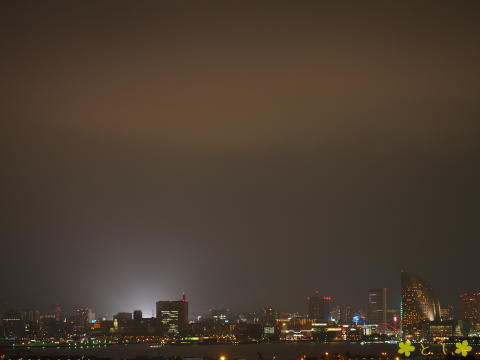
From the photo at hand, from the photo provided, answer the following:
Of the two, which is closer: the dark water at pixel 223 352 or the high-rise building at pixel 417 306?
the dark water at pixel 223 352

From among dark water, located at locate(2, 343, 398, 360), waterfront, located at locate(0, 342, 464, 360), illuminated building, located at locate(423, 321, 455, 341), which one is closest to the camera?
waterfront, located at locate(0, 342, 464, 360)

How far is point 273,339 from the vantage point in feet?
290

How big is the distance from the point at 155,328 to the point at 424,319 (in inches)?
1522

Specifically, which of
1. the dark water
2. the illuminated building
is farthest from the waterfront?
the illuminated building

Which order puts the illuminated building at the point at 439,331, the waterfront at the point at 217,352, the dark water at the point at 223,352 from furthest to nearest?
the illuminated building at the point at 439,331, the dark water at the point at 223,352, the waterfront at the point at 217,352

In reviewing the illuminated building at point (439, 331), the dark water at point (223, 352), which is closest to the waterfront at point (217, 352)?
the dark water at point (223, 352)

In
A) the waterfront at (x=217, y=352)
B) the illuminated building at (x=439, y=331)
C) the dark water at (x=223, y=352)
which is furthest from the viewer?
the illuminated building at (x=439, y=331)

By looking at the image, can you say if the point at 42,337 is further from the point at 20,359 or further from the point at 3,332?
the point at 20,359

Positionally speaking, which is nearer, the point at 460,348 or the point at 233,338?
the point at 460,348

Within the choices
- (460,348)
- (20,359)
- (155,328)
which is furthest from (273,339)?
(460,348)

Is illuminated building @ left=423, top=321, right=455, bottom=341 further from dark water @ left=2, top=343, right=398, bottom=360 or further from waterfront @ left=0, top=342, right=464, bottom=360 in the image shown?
waterfront @ left=0, top=342, right=464, bottom=360

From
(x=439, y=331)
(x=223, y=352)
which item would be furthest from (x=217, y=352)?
(x=439, y=331)

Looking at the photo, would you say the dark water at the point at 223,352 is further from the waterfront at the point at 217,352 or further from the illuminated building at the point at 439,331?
the illuminated building at the point at 439,331

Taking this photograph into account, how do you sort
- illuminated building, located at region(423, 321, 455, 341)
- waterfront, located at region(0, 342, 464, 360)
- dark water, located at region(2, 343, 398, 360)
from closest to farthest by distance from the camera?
waterfront, located at region(0, 342, 464, 360) → dark water, located at region(2, 343, 398, 360) → illuminated building, located at region(423, 321, 455, 341)
